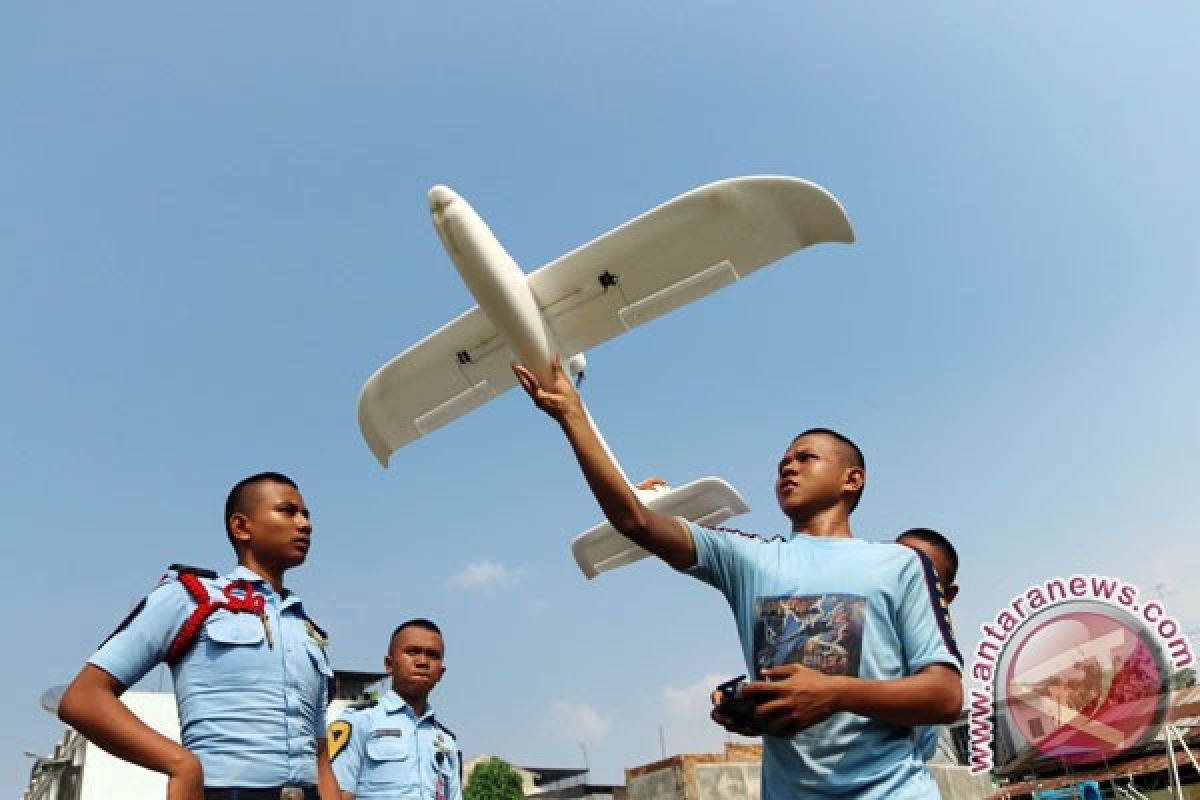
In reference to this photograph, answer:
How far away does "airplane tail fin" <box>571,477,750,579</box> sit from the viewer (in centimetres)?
1356

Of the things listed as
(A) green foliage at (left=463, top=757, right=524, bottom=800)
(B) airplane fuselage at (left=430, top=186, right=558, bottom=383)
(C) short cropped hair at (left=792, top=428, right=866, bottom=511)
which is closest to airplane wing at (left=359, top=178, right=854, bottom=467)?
(B) airplane fuselage at (left=430, top=186, right=558, bottom=383)

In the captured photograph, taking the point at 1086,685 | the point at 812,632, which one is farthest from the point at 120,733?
the point at 1086,685

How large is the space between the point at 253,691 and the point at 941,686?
2039 mm

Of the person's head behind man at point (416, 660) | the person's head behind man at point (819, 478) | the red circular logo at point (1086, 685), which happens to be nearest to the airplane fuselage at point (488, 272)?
the person's head behind man at point (416, 660)

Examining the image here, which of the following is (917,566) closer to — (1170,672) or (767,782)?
(767,782)

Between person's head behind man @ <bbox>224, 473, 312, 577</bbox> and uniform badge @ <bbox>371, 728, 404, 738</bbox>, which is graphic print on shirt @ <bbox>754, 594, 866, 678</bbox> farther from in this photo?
uniform badge @ <bbox>371, 728, 404, 738</bbox>

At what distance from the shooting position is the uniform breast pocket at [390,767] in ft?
17.7

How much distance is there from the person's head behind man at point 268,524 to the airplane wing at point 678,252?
9198 millimetres

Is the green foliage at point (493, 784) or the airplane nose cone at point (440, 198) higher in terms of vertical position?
the airplane nose cone at point (440, 198)

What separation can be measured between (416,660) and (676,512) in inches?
329

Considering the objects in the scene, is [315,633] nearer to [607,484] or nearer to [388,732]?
[607,484]

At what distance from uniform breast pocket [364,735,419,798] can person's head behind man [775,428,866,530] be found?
3648mm

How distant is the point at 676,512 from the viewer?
1384 cm

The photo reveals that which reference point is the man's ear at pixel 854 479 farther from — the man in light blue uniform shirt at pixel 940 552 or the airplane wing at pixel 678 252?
the airplane wing at pixel 678 252
